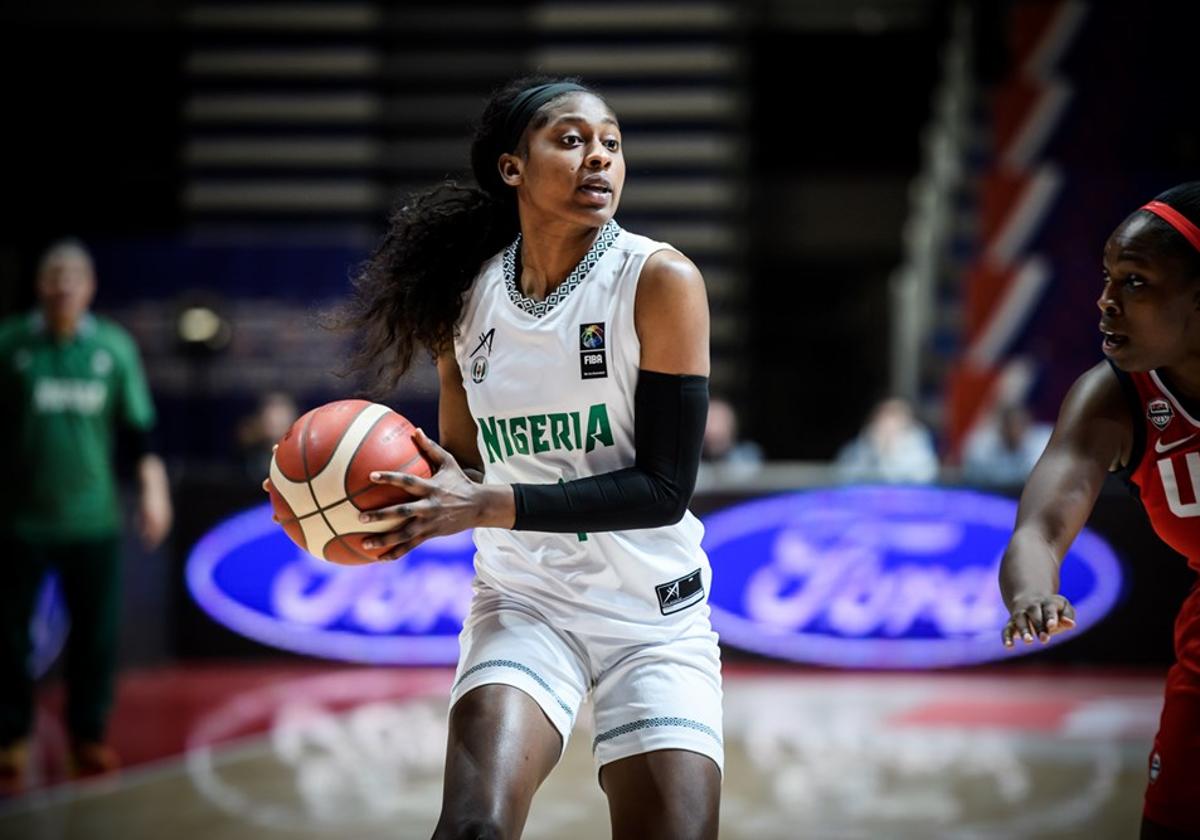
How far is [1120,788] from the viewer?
572 cm

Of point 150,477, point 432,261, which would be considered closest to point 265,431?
point 150,477

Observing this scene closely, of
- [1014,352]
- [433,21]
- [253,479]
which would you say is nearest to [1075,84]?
[1014,352]

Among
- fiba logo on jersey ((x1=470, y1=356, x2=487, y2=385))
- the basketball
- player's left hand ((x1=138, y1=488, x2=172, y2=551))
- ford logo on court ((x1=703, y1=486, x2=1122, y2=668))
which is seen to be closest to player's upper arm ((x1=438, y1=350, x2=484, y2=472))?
fiba logo on jersey ((x1=470, y1=356, x2=487, y2=385))

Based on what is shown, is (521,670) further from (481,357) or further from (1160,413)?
(1160,413)

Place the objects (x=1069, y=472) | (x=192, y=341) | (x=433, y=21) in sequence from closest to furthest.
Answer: (x=1069, y=472) < (x=192, y=341) < (x=433, y=21)

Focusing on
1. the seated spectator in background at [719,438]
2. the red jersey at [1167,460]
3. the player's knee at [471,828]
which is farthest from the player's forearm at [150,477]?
the red jersey at [1167,460]

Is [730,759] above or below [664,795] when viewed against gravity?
below

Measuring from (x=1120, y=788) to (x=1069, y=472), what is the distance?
3404 mm

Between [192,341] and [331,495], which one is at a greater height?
[331,495]

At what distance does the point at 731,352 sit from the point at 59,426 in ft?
27.3

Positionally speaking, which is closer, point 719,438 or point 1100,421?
point 1100,421

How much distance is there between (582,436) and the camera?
3.00 meters

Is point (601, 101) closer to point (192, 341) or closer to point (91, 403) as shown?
point (91, 403)

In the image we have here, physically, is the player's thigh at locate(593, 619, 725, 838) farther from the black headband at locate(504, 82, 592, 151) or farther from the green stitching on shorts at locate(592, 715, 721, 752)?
the black headband at locate(504, 82, 592, 151)
